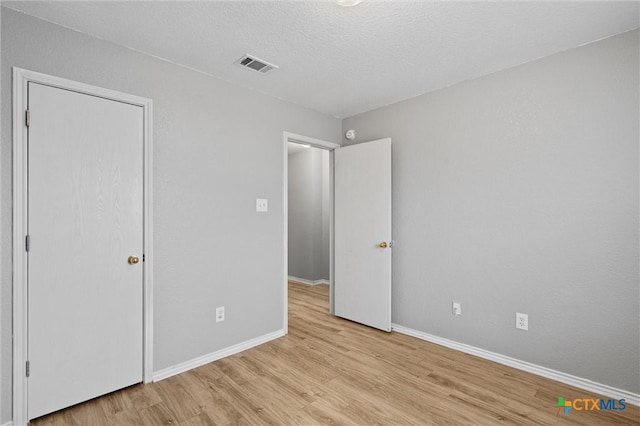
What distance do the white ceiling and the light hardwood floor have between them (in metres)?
2.49

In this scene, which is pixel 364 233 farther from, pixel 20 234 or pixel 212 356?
pixel 20 234

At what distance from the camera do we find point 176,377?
239 centimetres

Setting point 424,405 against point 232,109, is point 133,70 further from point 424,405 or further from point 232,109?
point 424,405

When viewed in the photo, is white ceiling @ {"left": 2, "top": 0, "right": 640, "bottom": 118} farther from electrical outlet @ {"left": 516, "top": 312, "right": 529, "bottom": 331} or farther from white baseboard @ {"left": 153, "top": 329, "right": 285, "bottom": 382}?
white baseboard @ {"left": 153, "top": 329, "right": 285, "bottom": 382}

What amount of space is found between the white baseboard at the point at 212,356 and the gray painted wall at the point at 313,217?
2485 mm

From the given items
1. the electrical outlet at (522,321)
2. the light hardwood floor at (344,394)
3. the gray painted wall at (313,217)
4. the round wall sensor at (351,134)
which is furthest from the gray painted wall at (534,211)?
the gray painted wall at (313,217)

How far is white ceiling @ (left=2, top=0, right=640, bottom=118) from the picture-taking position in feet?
5.95

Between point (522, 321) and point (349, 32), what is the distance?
2599mm

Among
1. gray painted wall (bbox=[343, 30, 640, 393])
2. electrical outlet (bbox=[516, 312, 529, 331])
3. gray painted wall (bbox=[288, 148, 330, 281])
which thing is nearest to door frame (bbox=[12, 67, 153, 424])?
gray painted wall (bbox=[343, 30, 640, 393])

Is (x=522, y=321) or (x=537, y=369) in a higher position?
(x=522, y=321)

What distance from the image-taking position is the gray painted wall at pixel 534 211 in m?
2.10

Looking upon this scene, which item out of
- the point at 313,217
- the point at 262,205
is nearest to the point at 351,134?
the point at 262,205

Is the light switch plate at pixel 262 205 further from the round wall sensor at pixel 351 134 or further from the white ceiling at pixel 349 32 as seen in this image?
the round wall sensor at pixel 351 134

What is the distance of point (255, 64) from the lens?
248 cm
